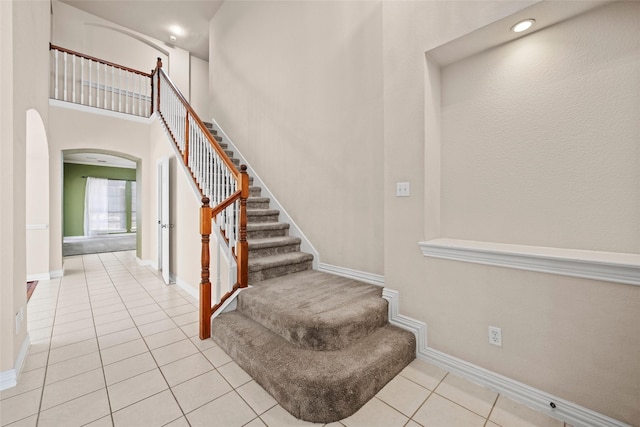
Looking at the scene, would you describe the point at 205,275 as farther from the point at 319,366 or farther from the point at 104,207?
the point at 104,207

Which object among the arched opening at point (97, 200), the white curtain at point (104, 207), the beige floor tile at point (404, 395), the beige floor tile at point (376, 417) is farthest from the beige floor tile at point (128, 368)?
the white curtain at point (104, 207)

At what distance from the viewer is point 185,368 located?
2.10m

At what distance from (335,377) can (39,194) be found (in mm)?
5884

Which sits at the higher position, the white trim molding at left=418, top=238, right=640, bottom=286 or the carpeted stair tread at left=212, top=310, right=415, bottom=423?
the white trim molding at left=418, top=238, right=640, bottom=286

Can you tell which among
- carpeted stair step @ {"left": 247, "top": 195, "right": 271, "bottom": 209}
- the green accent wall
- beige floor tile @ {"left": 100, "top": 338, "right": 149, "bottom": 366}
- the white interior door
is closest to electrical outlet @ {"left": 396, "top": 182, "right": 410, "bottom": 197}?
carpeted stair step @ {"left": 247, "top": 195, "right": 271, "bottom": 209}

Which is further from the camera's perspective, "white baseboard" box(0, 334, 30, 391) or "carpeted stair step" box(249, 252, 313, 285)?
"carpeted stair step" box(249, 252, 313, 285)

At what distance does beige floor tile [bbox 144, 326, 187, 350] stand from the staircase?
421 mm

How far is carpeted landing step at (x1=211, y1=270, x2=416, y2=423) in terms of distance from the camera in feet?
5.32

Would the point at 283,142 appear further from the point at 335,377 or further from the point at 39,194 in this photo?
the point at 39,194

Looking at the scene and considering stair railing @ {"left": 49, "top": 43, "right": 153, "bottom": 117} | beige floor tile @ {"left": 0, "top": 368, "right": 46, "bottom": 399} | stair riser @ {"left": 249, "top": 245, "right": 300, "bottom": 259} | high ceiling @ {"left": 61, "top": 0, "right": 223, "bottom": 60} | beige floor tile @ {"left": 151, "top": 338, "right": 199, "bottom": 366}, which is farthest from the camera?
high ceiling @ {"left": 61, "top": 0, "right": 223, "bottom": 60}

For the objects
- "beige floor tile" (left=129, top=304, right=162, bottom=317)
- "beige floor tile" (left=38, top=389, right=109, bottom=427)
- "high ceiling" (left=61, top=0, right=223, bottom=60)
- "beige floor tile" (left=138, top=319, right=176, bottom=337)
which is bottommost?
"beige floor tile" (left=38, top=389, right=109, bottom=427)

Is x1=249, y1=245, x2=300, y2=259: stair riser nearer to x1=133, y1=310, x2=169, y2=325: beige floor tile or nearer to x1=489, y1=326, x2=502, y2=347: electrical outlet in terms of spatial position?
x1=133, y1=310, x2=169, y2=325: beige floor tile

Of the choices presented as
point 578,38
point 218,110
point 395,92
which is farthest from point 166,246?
point 578,38

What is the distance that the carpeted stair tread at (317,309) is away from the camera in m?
1.96
